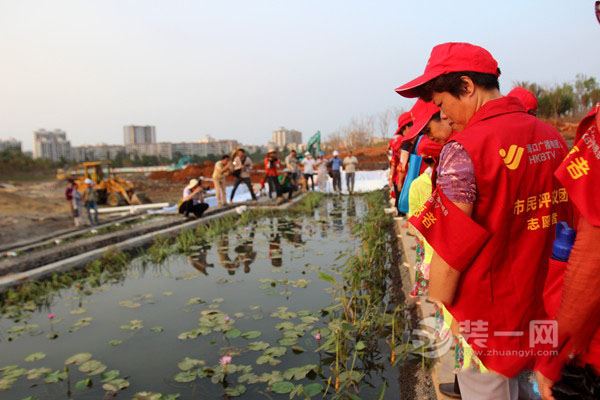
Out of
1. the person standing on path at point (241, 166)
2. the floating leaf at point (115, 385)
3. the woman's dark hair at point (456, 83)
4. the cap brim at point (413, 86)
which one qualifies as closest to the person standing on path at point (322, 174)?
the person standing on path at point (241, 166)

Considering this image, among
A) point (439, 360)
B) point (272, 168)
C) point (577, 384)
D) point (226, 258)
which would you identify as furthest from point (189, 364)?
point (272, 168)

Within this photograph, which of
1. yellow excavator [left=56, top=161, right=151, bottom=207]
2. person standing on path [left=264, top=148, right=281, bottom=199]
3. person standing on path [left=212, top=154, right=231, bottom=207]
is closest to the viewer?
person standing on path [left=212, top=154, right=231, bottom=207]

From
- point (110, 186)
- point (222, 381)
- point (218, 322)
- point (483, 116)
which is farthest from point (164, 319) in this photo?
point (110, 186)

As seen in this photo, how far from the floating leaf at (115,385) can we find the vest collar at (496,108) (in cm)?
238

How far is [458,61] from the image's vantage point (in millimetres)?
1295

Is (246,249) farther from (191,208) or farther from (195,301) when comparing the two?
(191,208)

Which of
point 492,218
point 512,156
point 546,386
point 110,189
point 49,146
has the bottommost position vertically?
point 110,189

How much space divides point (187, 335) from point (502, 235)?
263 cm

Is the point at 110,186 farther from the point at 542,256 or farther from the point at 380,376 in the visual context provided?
the point at 542,256

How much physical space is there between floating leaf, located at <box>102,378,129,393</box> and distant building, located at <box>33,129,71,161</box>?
86378mm

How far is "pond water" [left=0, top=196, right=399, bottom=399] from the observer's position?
2604mm

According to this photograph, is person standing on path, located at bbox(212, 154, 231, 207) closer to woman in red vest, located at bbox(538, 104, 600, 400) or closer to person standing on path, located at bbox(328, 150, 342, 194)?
person standing on path, located at bbox(328, 150, 342, 194)

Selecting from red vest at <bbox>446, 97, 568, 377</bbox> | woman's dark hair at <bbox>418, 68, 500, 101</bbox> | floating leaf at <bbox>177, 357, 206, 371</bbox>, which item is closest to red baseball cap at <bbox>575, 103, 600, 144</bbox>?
red vest at <bbox>446, 97, 568, 377</bbox>

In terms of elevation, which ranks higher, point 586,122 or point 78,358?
point 586,122
